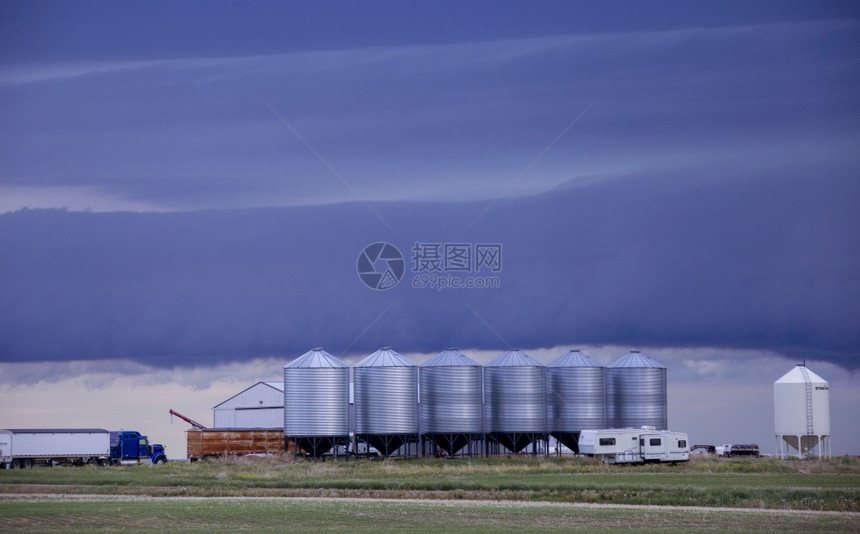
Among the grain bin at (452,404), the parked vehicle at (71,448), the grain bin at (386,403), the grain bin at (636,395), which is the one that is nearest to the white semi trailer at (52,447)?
the parked vehicle at (71,448)

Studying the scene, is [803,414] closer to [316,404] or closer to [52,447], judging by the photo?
[316,404]

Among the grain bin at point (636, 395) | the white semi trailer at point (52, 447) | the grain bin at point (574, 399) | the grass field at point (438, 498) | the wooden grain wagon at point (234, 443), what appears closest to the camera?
the grass field at point (438, 498)

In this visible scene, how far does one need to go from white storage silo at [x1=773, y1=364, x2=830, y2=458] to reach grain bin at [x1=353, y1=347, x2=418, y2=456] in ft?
100

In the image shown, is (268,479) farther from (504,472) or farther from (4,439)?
(4,439)

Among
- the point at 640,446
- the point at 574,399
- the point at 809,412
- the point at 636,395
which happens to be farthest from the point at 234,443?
the point at 809,412

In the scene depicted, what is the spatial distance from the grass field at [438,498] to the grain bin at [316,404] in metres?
9.49

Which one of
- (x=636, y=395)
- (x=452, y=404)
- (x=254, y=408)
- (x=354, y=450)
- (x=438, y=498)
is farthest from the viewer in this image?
(x=254, y=408)

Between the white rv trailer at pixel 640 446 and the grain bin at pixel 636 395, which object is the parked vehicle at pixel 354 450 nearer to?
the white rv trailer at pixel 640 446

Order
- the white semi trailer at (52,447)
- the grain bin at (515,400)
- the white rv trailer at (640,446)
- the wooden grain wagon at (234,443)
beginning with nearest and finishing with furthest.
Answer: the white rv trailer at (640,446) < the white semi trailer at (52,447) < the grain bin at (515,400) < the wooden grain wagon at (234,443)

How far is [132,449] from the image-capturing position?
91875 millimetres

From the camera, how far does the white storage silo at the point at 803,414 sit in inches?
3369

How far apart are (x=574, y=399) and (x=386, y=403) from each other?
1716 cm

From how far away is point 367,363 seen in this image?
88562 millimetres

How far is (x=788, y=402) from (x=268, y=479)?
46260mm
